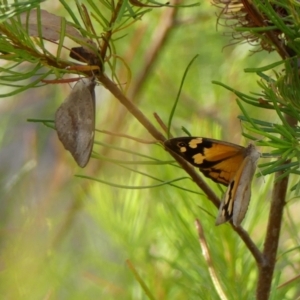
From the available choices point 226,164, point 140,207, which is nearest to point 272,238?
point 226,164

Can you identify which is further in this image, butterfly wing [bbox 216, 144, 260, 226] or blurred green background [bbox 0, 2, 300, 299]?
Answer: blurred green background [bbox 0, 2, 300, 299]

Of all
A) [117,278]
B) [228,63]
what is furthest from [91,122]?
[228,63]

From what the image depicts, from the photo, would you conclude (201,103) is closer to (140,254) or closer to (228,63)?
A: (228,63)

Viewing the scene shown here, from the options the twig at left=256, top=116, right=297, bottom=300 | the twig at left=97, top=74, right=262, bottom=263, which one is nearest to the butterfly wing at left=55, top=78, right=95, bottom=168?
the twig at left=97, top=74, right=262, bottom=263

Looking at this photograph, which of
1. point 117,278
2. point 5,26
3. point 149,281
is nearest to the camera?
point 5,26

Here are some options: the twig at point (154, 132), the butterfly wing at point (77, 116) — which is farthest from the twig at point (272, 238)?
the butterfly wing at point (77, 116)

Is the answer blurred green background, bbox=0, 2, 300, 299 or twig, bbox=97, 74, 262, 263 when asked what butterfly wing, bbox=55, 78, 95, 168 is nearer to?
twig, bbox=97, 74, 262, 263
